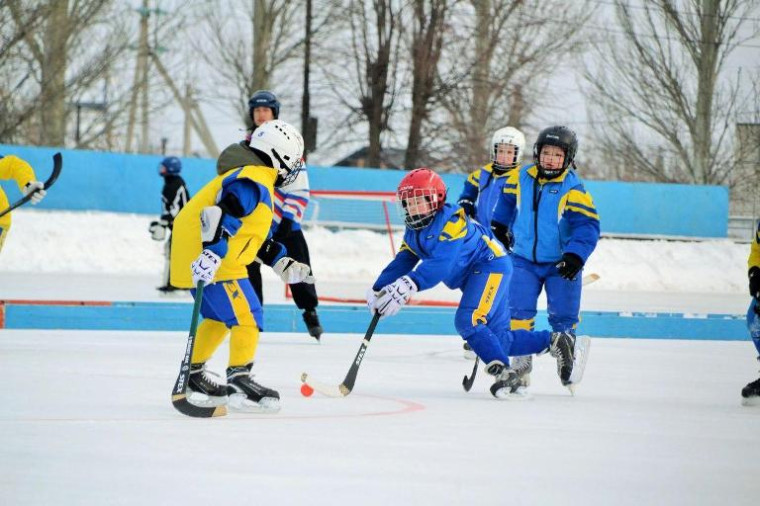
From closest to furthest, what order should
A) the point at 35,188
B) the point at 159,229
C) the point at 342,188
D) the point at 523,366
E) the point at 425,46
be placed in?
the point at 523,366, the point at 35,188, the point at 159,229, the point at 342,188, the point at 425,46

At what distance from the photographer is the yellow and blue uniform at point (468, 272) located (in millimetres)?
5641

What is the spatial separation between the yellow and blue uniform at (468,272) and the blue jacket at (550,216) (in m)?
0.43

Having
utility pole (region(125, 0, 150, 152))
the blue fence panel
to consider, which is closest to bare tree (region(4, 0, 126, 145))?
utility pole (region(125, 0, 150, 152))

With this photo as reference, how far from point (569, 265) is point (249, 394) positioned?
1953mm

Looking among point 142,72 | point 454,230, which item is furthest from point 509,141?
point 142,72

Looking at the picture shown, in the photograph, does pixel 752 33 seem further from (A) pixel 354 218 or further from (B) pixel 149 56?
(B) pixel 149 56

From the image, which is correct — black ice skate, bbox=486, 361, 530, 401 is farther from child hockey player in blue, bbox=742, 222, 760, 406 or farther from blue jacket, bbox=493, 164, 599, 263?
child hockey player in blue, bbox=742, 222, 760, 406

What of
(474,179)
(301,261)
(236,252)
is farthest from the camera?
(301,261)

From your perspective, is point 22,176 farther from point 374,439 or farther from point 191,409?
point 374,439

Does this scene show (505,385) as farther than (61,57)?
No

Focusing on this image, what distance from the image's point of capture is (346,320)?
393 inches

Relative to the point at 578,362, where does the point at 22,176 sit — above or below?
above

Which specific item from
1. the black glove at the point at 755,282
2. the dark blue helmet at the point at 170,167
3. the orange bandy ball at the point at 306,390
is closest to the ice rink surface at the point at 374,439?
the orange bandy ball at the point at 306,390

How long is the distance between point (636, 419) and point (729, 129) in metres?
19.3
